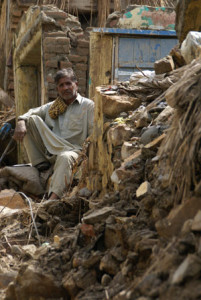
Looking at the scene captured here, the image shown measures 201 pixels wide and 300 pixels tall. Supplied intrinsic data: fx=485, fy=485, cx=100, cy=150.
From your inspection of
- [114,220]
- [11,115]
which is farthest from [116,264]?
[11,115]

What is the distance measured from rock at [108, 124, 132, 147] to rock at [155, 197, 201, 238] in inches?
62.7

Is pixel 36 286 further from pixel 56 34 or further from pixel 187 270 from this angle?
pixel 56 34

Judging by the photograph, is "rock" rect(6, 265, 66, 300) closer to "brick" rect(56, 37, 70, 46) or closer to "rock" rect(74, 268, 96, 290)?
"rock" rect(74, 268, 96, 290)

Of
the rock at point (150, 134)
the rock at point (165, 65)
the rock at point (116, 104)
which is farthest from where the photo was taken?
the rock at point (165, 65)

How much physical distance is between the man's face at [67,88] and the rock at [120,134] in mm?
2326

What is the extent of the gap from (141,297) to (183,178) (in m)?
0.63

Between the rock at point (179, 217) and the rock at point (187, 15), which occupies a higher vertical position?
the rock at point (187, 15)

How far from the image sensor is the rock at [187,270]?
1.58 meters

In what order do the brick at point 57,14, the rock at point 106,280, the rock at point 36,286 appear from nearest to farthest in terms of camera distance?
the rock at point 106,280 < the rock at point 36,286 < the brick at point 57,14

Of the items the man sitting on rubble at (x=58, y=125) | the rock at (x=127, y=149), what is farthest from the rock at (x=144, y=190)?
the man sitting on rubble at (x=58, y=125)

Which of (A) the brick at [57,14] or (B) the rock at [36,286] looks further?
(A) the brick at [57,14]

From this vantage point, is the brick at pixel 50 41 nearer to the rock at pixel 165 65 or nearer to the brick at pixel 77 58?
the brick at pixel 77 58

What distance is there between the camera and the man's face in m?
5.90

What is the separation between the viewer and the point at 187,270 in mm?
1590
